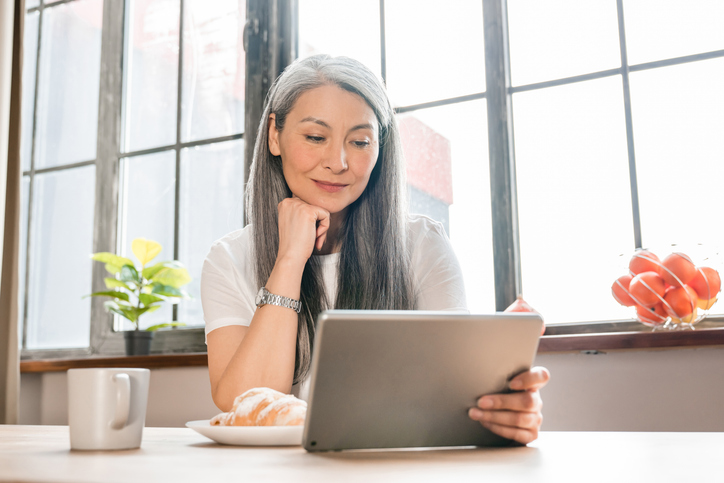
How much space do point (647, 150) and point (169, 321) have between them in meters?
1.82

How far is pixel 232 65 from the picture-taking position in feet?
8.32

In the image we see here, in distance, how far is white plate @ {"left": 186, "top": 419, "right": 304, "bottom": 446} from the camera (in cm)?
64

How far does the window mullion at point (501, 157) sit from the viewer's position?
1996 millimetres

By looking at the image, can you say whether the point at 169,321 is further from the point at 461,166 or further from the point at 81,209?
the point at 461,166

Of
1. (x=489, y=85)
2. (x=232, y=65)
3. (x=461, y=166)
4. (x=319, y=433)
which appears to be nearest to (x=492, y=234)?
(x=461, y=166)

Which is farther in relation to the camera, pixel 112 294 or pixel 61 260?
pixel 61 260

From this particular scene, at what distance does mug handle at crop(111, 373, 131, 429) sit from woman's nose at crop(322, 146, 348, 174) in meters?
0.79

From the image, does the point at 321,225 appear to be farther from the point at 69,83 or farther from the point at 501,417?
the point at 69,83

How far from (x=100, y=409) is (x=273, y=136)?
3.09ft

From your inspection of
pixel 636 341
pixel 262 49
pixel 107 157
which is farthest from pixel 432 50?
pixel 107 157

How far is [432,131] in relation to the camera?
7.30 ft

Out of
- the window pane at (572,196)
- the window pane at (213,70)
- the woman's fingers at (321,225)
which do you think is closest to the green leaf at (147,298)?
the window pane at (213,70)

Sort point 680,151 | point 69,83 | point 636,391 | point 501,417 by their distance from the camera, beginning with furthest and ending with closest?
1. point 69,83
2. point 680,151
3. point 636,391
4. point 501,417

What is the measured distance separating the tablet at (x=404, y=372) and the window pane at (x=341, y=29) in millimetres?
1859
